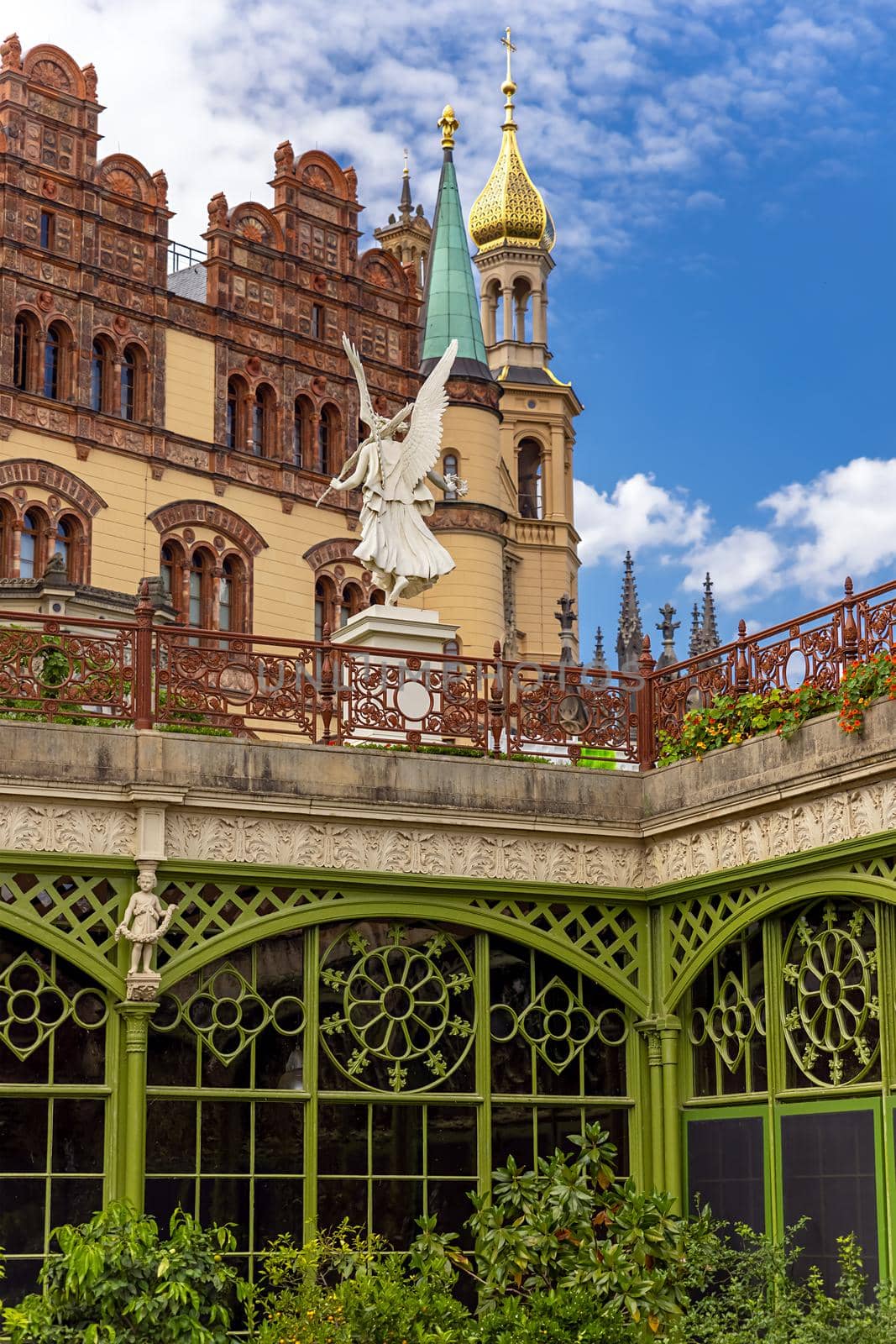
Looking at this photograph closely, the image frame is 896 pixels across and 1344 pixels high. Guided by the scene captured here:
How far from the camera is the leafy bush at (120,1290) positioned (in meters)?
9.88

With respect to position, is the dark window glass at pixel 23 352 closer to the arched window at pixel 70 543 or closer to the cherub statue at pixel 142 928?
the arched window at pixel 70 543

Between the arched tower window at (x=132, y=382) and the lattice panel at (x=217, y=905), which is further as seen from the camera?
the arched tower window at (x=132, y=382)

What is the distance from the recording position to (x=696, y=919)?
484 inches

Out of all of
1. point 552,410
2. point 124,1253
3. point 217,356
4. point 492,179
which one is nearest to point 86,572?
point 217,356

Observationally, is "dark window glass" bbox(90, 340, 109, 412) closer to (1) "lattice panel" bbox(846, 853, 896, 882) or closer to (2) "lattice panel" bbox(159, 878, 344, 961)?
(2) "lattice panel" bbox(159, 878, 344, 961)

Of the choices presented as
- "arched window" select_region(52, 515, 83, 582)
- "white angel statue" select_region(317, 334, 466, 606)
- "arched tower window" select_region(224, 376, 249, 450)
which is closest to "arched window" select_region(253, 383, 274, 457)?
"arched tower window" select_region(224, 376, 249, 450)

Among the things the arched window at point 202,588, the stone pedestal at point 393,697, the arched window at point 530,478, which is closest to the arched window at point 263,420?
the arched window at point 202,588

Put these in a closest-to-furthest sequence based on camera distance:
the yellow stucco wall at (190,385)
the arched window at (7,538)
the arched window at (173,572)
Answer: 1. the arched window at (7,538)
2. the arched window at (173,572)
3. the yellow stucco wall at (190,385)

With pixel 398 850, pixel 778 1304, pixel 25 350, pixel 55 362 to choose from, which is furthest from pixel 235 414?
pixel 778 1304

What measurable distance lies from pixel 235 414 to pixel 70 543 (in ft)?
14.8

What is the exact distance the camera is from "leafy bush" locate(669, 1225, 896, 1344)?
390 inches

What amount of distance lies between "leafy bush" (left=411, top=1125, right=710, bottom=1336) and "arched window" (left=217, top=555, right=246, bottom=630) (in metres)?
20.5

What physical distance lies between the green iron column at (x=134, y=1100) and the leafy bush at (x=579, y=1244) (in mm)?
1614

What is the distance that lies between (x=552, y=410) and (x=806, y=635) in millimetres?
29892
